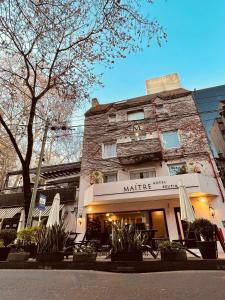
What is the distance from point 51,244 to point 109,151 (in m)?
10.4

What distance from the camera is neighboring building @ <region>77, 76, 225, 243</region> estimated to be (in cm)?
1190

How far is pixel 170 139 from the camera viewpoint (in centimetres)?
1495

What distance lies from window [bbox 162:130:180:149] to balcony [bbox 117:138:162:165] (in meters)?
1.21

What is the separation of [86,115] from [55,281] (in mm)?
15772

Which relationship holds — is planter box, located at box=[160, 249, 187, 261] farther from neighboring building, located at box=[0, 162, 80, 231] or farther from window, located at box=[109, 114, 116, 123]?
window, located at box=[109, 114, 116, 123]

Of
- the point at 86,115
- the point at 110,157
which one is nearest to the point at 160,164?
the point at 110,157

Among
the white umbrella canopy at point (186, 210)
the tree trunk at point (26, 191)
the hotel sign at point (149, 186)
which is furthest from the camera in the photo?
the hotel sign at point (149, 186)

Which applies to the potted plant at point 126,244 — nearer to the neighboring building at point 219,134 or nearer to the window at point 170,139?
the window at point 170,139

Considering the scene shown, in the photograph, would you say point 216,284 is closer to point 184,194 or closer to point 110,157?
point 184,194

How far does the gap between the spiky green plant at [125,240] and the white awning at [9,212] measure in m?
11.5

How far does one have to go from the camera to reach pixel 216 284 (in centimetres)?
340

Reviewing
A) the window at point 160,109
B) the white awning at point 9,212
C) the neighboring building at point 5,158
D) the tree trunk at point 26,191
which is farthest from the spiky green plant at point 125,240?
the neighboring building at point 5,158

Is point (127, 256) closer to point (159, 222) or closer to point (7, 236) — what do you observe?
point (7, 236)

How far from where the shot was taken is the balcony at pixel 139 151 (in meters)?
13.6
